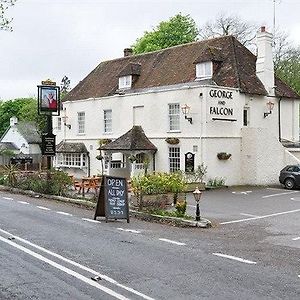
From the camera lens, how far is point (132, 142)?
33.0 m

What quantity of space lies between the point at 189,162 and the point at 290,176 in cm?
584

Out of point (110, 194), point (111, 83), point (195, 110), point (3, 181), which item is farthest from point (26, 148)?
point (110, 194)

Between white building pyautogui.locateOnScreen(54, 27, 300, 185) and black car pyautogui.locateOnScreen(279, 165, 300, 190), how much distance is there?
149 centimetres

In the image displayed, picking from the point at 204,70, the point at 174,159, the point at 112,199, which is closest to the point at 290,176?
the point at 174,159

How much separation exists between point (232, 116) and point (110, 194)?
16.4 metres

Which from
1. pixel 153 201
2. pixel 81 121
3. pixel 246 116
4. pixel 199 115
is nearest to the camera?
pixel 153 201

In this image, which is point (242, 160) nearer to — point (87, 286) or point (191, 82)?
point (191, 82)

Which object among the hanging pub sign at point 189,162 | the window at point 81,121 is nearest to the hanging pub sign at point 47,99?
the hanging pub sign at point 189,162

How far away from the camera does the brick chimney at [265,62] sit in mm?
34250

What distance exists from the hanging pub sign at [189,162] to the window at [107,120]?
8.08 metres

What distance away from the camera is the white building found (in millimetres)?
31281

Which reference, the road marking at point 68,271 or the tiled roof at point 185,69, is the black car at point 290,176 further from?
the road marking at point 68,271

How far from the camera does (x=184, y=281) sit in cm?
909

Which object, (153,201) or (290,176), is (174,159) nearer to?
(290,176)
